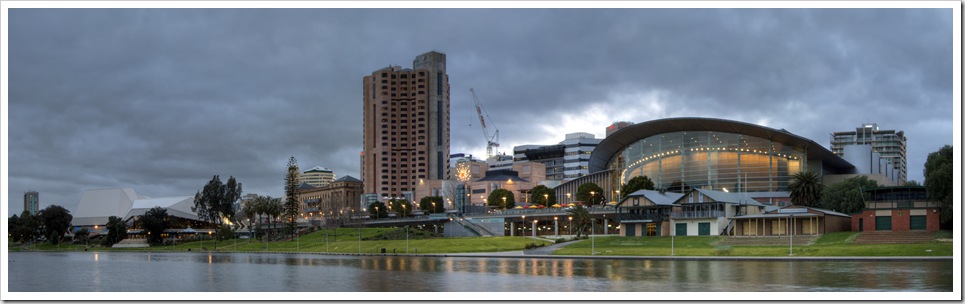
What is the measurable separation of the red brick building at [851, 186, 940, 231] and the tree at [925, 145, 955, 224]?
20.9ft

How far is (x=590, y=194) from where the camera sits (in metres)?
172

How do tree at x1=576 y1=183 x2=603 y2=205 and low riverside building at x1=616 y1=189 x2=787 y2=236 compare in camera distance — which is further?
tree at x1=576 y1=183 x2=603 y2=205

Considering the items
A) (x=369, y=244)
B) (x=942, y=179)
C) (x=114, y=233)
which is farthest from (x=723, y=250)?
(x=114, y=233)

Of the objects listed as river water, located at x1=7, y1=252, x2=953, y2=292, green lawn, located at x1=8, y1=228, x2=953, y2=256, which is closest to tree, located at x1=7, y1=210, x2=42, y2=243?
green lawn, located at x1=8, y1=228, x2=953, y2=256

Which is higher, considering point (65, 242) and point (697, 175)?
point (697, 175)

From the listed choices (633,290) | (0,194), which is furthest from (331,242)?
(0,194)

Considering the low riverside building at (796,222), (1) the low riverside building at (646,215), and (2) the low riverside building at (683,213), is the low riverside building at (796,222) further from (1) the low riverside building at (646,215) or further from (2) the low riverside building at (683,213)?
(1) the low riverside building at (646,215)

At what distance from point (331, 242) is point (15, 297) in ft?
333

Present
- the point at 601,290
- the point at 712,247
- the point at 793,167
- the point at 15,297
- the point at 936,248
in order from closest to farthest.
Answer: the point at 15,297, the point at 601,290, the point at 936,248, the point at 712,247, the point at 793,167

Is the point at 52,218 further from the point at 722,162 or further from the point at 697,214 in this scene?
the point at 697,214

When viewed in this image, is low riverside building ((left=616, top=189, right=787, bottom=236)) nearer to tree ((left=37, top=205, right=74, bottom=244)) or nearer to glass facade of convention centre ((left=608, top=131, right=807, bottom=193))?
glass facade of convention centre ((left=608, top=131, right=807, bottom=193))

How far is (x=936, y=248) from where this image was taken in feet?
224

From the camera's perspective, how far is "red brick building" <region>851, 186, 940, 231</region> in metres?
84.8

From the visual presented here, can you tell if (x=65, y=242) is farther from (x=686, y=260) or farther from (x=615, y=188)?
(x=686, y=260)
